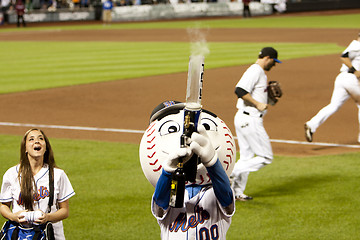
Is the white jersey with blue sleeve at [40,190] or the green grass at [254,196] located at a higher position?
the white jersey with blue sleeve at [40,190]

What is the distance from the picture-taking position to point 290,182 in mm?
9500

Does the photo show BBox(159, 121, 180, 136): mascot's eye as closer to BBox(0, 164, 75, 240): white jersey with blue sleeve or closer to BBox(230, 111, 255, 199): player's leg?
BBox(0, 164, 75, 240): white jersey with blue sleeve

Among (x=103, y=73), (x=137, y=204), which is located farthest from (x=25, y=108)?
(x=137, y=204)

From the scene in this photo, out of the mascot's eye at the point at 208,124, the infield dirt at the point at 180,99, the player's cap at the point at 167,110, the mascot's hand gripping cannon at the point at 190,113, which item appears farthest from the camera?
the infield dirt at the point at 180,99

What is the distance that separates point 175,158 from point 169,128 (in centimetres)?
65

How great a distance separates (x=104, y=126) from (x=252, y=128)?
5.86 metres

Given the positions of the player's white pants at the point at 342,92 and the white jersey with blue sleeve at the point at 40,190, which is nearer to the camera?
the white jersey with blue sleeve at the point at 40,190


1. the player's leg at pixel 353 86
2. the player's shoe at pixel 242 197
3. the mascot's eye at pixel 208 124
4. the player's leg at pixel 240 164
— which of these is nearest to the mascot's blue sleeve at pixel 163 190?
the mascot's eye at pixel 208 124

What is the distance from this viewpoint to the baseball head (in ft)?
14.3

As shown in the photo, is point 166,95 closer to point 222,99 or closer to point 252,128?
point 222,99

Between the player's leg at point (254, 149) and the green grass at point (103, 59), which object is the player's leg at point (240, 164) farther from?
the green grass at point (103, 59)

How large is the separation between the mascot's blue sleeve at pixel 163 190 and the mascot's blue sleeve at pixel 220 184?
0.92 ft

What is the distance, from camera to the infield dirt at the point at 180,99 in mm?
12922

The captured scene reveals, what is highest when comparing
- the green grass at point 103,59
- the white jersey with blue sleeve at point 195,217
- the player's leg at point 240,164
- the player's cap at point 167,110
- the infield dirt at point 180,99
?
the player's cap at point 167,110
